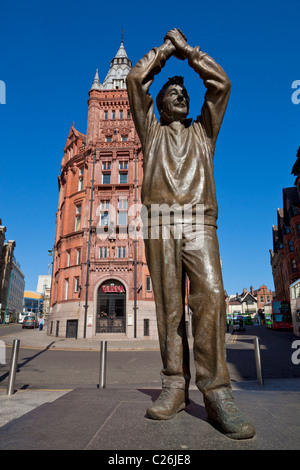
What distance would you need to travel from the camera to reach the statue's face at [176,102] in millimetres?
3180

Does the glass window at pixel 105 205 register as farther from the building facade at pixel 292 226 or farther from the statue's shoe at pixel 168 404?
the statue's shoe at pixel 168 404

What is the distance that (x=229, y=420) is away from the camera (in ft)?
6.44

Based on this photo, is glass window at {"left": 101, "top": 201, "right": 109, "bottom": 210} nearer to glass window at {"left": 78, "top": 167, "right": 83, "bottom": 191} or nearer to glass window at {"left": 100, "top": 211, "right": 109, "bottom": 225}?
glass window at {"left": 100, "top": 211, "right": 109, "bottom": 225}

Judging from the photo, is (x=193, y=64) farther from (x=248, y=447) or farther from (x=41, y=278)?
(x=41, y=278)

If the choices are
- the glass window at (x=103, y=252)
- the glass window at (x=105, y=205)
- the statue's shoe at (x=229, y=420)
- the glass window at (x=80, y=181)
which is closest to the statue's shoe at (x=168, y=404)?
the statue's shoe at (x=229, y=420)

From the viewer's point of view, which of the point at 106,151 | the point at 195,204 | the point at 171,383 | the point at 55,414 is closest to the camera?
the point at 55,414

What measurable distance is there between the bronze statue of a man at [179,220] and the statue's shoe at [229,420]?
1cm

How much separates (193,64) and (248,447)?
3.08 meters

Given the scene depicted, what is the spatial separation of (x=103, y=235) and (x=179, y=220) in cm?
2617

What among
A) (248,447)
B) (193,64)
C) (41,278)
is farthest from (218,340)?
(41,278)

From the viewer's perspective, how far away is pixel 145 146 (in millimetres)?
3176

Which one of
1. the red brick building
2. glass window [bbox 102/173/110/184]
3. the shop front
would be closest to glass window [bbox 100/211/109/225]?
the red brick building

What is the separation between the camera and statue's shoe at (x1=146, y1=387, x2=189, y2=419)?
223 centimetres

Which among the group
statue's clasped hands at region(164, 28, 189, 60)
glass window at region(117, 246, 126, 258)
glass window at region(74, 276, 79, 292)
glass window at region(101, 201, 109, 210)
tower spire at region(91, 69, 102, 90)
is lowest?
statue's clasped hands at region(164, 28, 189, 60)
